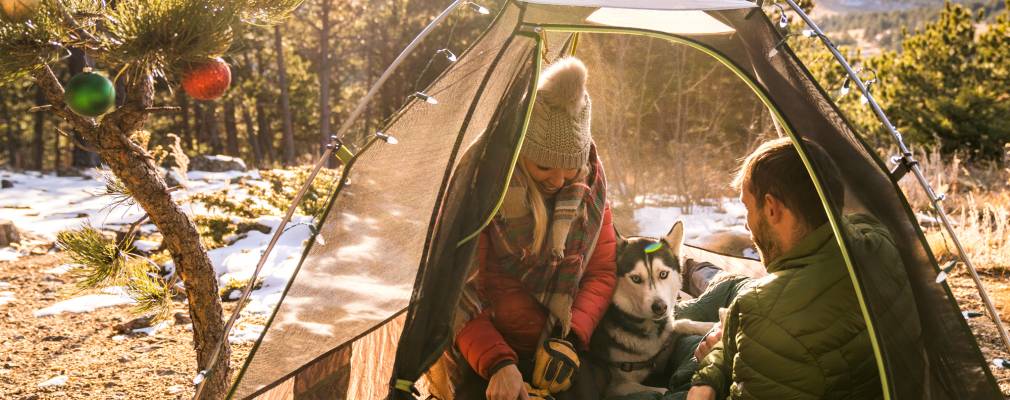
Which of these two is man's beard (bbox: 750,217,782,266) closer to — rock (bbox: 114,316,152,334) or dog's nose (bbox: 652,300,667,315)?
dog's nose (bbox: 652,300,667,315)

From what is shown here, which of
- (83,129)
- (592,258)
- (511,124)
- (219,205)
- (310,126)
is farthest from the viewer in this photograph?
(310,126)

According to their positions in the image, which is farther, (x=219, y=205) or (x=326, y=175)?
(x=326, y=175)

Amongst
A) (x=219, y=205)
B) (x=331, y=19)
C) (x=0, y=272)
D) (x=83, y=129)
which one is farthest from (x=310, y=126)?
(x=83, y=129)

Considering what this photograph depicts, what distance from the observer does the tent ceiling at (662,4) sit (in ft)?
7.89

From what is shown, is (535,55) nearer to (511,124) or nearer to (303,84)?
(511,124)

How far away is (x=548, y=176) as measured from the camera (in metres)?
2.67

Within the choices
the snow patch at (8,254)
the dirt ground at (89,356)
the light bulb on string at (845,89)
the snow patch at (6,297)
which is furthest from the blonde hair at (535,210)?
the snow patch at (8,254)

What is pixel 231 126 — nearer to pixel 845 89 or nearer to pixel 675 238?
pixel 675 238

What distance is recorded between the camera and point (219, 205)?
822cm

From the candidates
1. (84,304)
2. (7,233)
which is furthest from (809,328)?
(7,233)

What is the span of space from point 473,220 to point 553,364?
0.64m

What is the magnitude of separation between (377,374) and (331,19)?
17.7 meters

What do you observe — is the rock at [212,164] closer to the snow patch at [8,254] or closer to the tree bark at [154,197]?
the snow patch at [8,254]

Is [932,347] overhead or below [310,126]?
below
